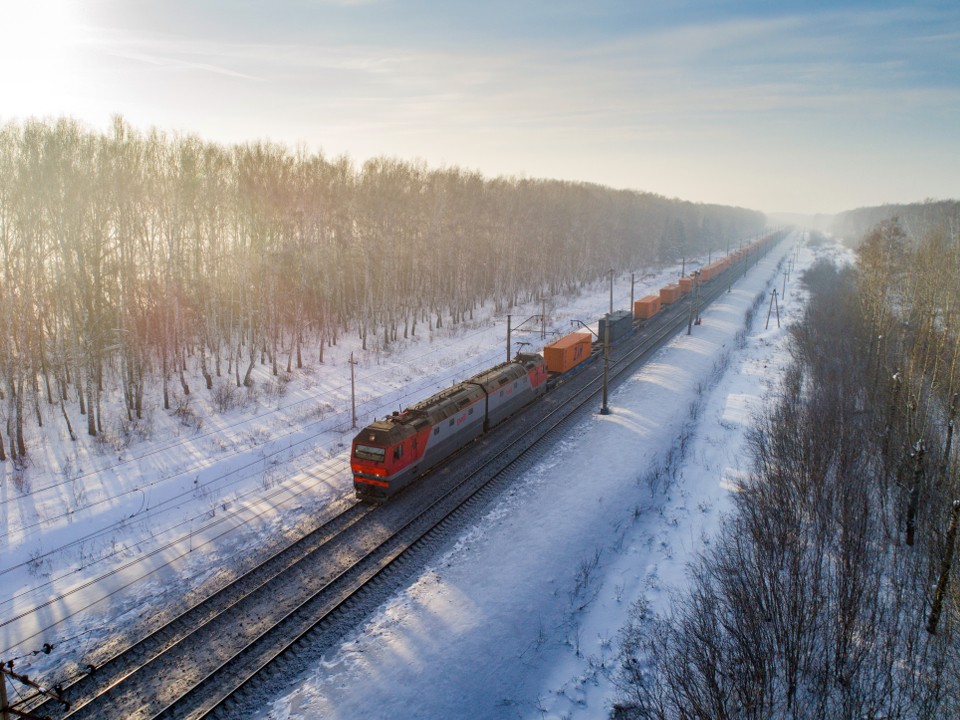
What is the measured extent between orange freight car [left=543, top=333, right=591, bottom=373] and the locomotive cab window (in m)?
20.0

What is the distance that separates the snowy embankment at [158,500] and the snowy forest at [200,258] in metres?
2.27

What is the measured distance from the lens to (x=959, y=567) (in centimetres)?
1416

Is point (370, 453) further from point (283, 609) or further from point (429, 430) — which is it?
point (283, 609)

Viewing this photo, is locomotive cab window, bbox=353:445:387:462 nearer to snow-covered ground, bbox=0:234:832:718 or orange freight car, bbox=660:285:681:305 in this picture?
snow-covered ground, bbox=0:234:832:718

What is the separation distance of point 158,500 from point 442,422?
1167 cm

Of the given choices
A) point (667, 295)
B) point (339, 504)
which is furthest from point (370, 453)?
point (667, 295)

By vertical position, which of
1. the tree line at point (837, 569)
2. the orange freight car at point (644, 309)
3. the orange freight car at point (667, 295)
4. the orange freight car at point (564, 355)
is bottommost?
the tree line at point (837, 569)

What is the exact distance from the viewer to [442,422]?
78.2 feet

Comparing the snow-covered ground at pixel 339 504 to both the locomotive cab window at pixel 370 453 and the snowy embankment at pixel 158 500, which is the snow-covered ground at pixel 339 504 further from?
the locomotive cab window at pixel 370 453

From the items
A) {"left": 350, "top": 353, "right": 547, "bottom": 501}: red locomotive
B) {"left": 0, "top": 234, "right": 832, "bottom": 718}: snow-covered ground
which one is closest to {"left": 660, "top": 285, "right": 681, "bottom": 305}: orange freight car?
{"left": 0, "top": 234, "right": 832, "bottom": 718}: snow-covered ground

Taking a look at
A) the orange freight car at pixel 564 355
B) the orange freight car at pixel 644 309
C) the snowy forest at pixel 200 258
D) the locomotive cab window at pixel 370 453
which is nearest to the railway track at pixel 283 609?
the locomotive cab window at pixel 370 453

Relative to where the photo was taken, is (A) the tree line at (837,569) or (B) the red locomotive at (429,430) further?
(B) the red locomotive at (429,430)

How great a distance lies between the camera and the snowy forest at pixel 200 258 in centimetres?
2680

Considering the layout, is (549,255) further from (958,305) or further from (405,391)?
(958,305)
